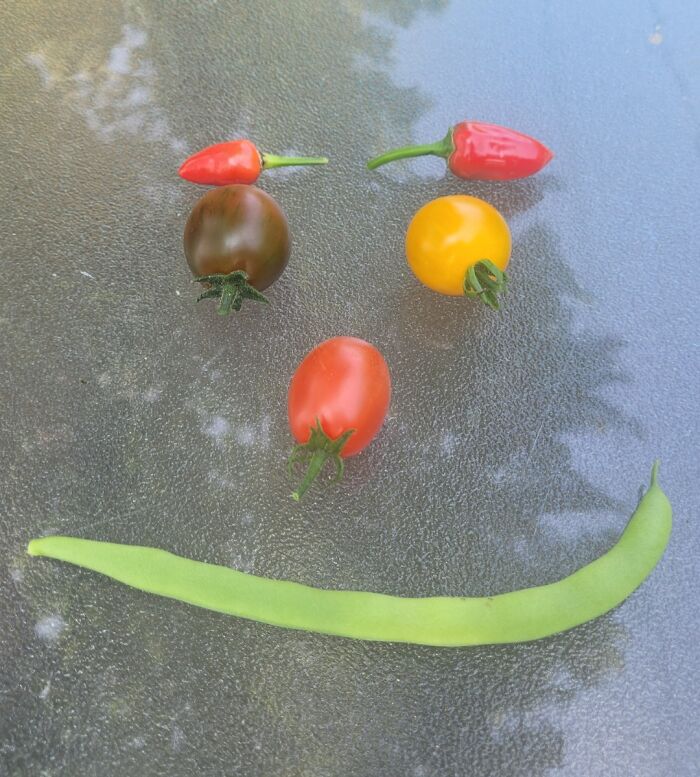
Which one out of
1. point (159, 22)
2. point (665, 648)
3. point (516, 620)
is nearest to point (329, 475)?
point (516, 620)

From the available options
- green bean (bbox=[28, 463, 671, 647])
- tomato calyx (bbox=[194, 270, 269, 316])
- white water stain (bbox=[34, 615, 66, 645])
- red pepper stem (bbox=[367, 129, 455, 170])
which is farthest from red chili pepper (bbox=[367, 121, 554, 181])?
white water stain (bbox=[34, 615, 66, 645])

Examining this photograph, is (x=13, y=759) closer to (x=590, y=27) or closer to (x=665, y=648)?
(x=665, y=648)

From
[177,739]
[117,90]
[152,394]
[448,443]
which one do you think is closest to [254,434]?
[152,394]

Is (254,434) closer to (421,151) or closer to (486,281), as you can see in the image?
(486,281)

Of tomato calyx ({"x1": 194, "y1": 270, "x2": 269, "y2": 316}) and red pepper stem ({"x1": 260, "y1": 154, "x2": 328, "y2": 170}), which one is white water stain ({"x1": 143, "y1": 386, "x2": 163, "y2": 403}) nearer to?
tomato calyx ({"x1": 194, "y1": 270, "x2": 269, "y2": 316})

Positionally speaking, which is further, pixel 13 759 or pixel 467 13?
pixel 467 13

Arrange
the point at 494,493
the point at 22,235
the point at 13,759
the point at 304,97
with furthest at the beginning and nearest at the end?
the point at 304,97 < the point at 22,235 < the point at 494,493 < the point at 13,759

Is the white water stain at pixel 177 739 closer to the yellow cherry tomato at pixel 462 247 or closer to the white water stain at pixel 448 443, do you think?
the white water stain at pixel 448 443

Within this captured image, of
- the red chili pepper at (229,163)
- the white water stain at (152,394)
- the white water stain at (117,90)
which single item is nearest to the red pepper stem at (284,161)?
the red chili pepper at (229,163)
